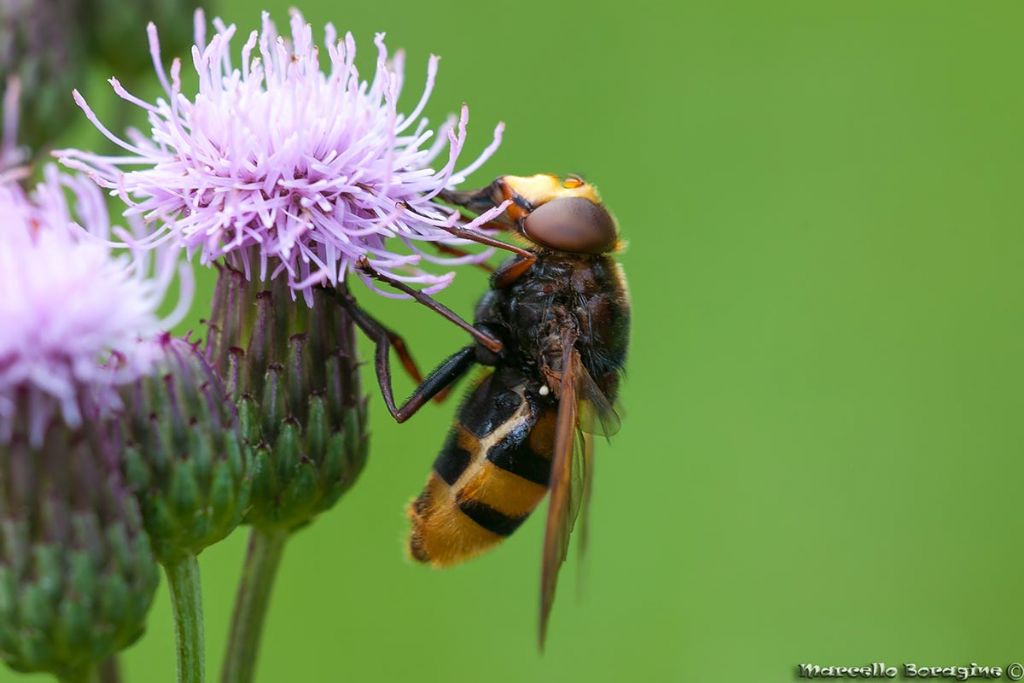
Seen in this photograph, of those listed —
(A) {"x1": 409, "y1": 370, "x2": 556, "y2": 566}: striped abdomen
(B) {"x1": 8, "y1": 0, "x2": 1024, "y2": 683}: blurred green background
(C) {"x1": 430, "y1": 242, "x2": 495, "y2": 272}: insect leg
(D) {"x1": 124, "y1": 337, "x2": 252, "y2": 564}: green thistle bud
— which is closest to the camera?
(D) {"x1": 124, "y1": 337, "x2": 252, "y2": 564}: green thistle bud

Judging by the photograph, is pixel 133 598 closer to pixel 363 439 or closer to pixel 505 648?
pixel 363 439

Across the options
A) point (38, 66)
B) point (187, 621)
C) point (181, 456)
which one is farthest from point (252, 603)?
point (38, 66)

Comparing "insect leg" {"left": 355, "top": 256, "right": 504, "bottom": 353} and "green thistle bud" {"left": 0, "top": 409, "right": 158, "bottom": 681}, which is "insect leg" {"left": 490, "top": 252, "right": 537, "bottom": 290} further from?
"green thistle bud" {"left": 0, "top": 409, "right": 158, "bottom": 681}

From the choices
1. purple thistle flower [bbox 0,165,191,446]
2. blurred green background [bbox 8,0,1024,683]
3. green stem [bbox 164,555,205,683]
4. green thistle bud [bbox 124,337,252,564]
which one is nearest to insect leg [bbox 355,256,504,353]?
green thistle bud [bbox 124,337,252,564]

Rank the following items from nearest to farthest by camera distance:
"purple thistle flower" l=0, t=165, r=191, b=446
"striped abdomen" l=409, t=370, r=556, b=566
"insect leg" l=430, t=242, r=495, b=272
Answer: "purple thistle flower" l=0, t=165, r=191, b=446, "striped abdomen" l=409, t=370, r=556, b=566, "insect leg" l=430, t=242, r=495, b=272

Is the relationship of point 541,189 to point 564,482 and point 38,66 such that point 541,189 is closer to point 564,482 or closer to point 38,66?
point 564,482

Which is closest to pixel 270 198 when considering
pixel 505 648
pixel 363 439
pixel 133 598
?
pixel 363 439

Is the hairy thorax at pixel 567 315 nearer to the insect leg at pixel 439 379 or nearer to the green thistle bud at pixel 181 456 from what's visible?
the insect leg at pixel 439 379


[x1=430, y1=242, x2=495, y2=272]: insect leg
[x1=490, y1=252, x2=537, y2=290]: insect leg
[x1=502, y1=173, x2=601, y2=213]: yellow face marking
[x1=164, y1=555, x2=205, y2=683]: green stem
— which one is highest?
[x1=502, y1=173, x2=601, y2=213]: yellow face marking
